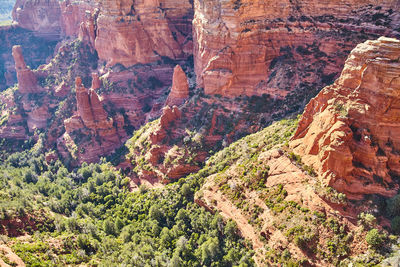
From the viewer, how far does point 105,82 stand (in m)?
103

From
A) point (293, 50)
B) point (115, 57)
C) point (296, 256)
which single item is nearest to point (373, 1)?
point (293, 50)

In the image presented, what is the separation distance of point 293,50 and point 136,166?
4791 cm

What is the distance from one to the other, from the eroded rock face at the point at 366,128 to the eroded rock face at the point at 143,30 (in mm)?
72889

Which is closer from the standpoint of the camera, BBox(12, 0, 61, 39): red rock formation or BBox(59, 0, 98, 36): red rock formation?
BBox(59, 0, 98, 36): red rock formation

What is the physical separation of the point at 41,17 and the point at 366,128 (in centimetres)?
15827

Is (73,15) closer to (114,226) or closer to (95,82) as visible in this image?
(95,82)

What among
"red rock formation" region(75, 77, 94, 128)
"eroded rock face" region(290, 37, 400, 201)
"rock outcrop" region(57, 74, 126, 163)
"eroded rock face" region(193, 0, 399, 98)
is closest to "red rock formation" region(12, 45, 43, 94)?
"rock outcrop" region(57, 74, 126, 163)

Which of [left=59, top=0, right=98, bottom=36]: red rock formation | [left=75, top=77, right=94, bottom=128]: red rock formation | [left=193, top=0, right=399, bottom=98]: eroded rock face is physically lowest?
[left=75, top=77, right=94, bottom=128]: red rock formation

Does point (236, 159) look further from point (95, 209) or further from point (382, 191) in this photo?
point (95, 209)

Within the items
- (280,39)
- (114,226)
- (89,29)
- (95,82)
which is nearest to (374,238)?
(114,226)

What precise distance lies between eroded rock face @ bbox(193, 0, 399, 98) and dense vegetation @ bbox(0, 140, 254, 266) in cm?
2872

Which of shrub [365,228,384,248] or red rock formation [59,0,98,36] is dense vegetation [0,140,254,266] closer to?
shrub [365,228,384,248]

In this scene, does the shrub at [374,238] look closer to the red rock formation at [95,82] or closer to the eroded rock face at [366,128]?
the eroded rock face at [366,128]

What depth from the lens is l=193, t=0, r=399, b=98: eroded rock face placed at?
59.8 m
